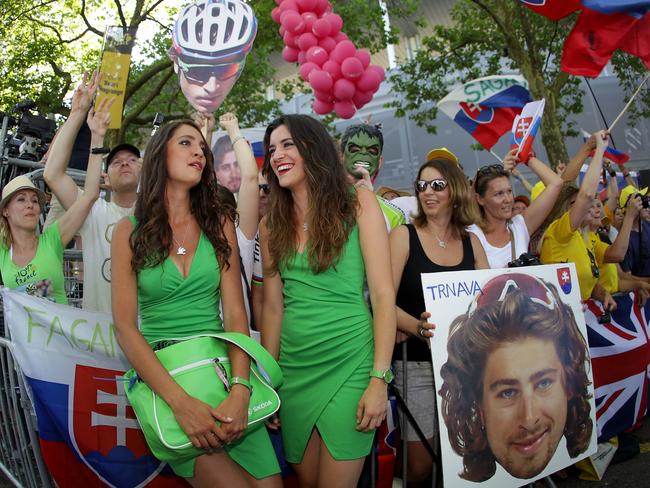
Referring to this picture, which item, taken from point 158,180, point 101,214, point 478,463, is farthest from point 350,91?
point 478,463

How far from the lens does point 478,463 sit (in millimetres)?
2482

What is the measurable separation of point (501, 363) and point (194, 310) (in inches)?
54.7

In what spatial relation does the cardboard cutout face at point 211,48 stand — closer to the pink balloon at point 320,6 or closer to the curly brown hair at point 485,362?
the curly brown hair at point 485,362

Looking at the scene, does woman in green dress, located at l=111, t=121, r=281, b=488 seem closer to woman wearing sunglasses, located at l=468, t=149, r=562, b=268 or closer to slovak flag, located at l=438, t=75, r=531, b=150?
woman wearing sunglasses, located at l=468, t=149, r=562, b=268

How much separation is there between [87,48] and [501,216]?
1497cm

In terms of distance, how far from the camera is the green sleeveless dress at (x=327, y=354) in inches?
89.1

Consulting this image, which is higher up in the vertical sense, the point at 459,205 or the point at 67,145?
the point at 67,145

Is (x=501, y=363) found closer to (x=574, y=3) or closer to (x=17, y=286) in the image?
(x=17, y=286)

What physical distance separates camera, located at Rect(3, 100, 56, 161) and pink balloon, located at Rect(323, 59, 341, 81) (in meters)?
2.61

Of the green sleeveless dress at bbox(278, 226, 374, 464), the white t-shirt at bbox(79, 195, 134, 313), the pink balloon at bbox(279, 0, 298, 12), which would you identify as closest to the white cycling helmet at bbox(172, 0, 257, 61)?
the white t-shirt at bbox(79, 195, 134, 313)

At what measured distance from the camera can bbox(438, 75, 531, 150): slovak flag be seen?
604 centimetres

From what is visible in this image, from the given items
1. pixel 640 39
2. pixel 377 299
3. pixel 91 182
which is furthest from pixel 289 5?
pixel 377 299

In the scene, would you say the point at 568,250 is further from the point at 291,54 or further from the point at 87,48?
the point at 87,48

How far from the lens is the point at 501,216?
376 centimetres
